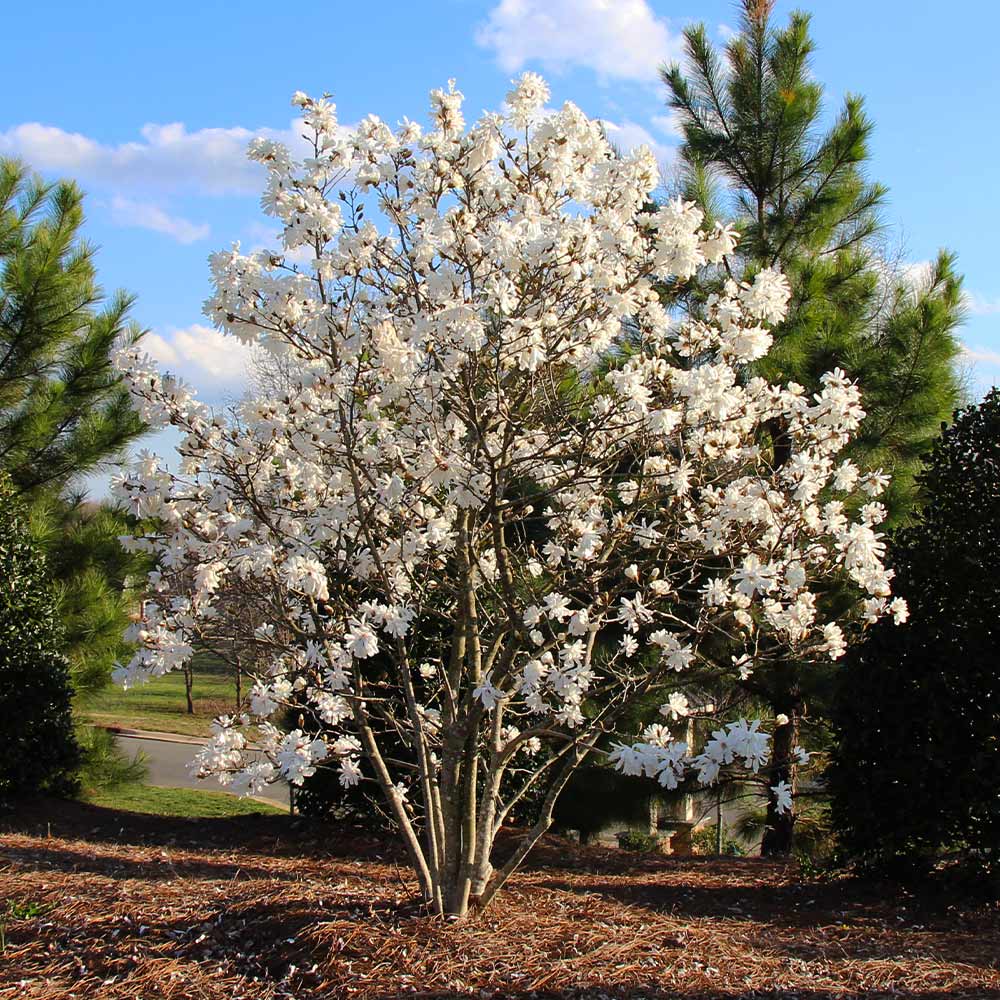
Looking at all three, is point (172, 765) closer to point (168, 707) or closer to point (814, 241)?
point (168, 707)

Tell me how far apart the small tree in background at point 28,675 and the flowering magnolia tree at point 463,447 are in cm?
351

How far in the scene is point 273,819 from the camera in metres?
7.30

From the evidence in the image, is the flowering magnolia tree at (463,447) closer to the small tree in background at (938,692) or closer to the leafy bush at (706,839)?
the small tree in background at (938,692)

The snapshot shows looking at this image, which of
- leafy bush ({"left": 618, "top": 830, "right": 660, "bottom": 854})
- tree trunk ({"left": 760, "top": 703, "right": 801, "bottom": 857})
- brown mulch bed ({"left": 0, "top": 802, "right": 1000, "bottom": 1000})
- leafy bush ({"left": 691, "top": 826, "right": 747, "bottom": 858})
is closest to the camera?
brown mulch bed ({"left": 0, "top": 802, "right": 1000, "bottom": 1000})

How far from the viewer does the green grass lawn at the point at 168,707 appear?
18.3m

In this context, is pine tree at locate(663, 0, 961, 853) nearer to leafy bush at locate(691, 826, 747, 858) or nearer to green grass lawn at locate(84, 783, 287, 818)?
leafy bush at locate(691, 826, 747, 858)

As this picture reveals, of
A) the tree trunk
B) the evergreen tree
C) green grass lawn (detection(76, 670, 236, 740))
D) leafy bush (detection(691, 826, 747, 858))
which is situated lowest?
leafy bush (detection(691, 826, 747, 858))

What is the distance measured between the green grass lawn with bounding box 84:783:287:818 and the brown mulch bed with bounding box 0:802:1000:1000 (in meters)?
5.82

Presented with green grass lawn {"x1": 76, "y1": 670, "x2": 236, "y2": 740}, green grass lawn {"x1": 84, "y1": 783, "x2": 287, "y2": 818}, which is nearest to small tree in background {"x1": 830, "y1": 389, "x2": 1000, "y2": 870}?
green grass lawn {"x1": 84, "y1": 783, "x2": 287, "y2": 818}

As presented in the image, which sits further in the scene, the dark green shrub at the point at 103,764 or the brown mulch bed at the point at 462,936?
the dark green shrub at the point at 103,764

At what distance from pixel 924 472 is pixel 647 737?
3.03 m

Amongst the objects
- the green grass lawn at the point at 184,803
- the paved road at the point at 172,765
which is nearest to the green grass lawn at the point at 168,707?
the paved road at the point at 172,765

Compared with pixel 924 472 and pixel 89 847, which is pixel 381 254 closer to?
pixel 924 472

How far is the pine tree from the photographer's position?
7629mm
